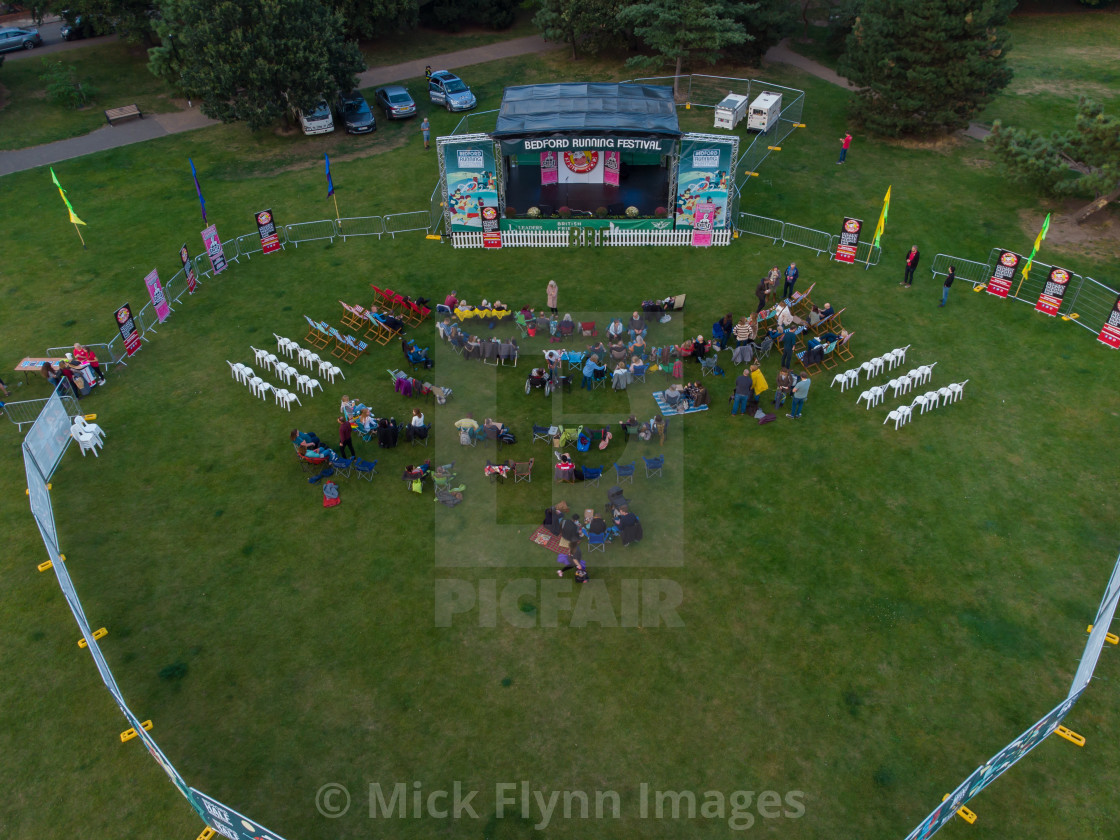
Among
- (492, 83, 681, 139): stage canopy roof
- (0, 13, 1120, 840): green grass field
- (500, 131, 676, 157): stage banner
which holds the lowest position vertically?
(0, 13, 1120, 840): green grass field

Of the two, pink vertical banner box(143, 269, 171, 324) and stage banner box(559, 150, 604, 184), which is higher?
stage banner box(559, 150, 604, 184)

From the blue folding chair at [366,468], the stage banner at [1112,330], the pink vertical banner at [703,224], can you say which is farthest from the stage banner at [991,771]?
the pink vertical banner at [703,224]

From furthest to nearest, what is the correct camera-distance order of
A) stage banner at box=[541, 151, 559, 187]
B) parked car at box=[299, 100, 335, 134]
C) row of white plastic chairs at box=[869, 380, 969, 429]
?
parked car at box=[299, 100, 335, 134] < stage banner at box=[541, 151, 559, 187] < row of white plastic chairs at box=[869, 380, 969, 429]

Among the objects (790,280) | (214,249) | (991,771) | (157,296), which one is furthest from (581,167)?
(991,771)

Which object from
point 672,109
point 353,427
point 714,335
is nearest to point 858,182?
point 672,109

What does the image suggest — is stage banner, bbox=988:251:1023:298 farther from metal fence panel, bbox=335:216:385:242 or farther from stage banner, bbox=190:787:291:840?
stage banner, bbox=190:787:291:840

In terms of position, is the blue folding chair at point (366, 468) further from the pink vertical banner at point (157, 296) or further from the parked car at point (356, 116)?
the parked car at point (356, 116)

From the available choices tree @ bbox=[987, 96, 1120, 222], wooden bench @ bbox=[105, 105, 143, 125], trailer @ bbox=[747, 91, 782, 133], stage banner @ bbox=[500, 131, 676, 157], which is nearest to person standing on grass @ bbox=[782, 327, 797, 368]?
stage banner @ bbox=[500, 131, 676, 157]

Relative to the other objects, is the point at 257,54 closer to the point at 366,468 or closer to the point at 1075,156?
the point at 366,468
